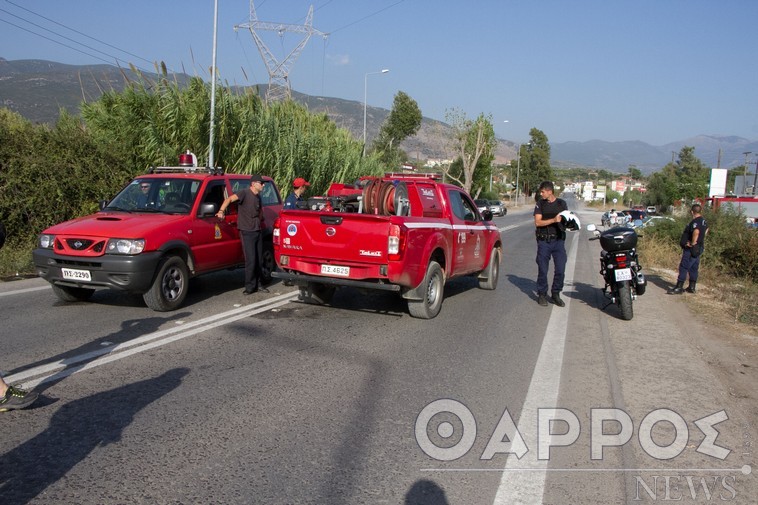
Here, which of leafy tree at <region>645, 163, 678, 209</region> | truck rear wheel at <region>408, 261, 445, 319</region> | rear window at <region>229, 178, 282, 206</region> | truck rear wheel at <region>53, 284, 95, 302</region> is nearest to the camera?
truck rear wheel at <region>408, 261, 445, 319</region>

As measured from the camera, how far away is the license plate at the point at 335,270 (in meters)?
7.68

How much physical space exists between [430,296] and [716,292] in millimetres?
7019

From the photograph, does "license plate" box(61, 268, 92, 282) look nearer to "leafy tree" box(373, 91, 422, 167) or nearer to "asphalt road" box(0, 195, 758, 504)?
"asphalt road" box(0, 195, 758, 504)

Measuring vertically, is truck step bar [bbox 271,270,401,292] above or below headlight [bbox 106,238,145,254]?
below

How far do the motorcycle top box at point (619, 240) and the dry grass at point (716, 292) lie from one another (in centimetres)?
181

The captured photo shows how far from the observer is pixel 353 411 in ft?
15.3

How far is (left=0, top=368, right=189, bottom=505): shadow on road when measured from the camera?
3.39 meters

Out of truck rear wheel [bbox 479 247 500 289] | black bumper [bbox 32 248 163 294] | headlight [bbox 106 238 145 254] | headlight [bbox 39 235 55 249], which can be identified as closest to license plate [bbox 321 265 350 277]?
black bumper [bbox 32 248 163 294]

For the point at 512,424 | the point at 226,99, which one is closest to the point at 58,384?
the point at 512,424

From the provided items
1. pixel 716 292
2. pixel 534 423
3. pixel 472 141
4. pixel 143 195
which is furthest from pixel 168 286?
pixel 472 141

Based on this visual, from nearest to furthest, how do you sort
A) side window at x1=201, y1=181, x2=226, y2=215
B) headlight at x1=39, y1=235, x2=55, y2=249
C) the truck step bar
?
the truck step bar
headlight at x1=39, y1=235, x2=55, y2=249
side window at x1=201, y1=181, x2=226, y2=215

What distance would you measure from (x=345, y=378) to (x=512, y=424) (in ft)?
5.30

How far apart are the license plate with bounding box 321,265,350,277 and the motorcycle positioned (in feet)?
12.9

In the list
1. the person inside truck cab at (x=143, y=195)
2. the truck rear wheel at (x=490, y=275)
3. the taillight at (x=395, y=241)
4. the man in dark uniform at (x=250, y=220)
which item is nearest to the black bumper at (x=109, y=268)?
the person inside truck cab at (x=143, y=195)
